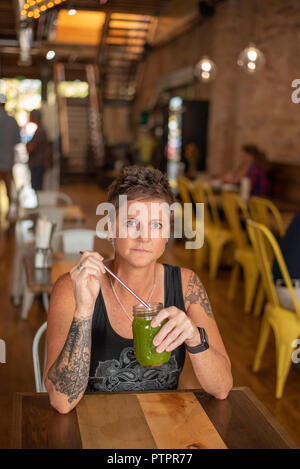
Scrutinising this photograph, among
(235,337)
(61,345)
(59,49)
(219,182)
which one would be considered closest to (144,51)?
(59,49)

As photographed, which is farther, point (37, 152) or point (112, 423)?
point (37, 152)

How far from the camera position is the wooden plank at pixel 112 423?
1327 millimetres

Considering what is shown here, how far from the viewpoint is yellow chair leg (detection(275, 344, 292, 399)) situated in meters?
3.28

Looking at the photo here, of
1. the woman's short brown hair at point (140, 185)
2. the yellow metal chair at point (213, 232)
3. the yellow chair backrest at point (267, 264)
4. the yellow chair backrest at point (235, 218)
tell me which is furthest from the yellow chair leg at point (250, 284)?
the woman's short brown hair at point (140, 185)

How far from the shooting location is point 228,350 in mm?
4051

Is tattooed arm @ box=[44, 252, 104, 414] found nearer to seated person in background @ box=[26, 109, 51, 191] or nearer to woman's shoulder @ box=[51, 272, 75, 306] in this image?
woman's shoulder @ box=[51, 272, 75, 306]

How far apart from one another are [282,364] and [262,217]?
6.69 feet

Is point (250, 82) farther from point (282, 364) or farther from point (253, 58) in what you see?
point (282, 364)

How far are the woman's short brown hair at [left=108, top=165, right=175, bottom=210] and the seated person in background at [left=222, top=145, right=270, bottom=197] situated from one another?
5.20m

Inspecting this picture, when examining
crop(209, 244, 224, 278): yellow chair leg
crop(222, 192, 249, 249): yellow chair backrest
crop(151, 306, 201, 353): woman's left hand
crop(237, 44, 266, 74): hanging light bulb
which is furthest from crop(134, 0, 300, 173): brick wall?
crop(151, 306, 201, 353): woman's left hand

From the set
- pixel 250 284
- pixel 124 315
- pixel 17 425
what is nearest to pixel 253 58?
pixel 250 284

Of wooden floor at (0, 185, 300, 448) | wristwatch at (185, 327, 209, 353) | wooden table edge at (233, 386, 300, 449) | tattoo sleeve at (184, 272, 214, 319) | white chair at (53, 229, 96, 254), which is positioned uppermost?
tattoo sleeve at (184, 272, 214, 319)

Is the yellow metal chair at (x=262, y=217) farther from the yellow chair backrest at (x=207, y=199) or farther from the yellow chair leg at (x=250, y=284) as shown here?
the yellow chair backrest at (x=207, y=199)
